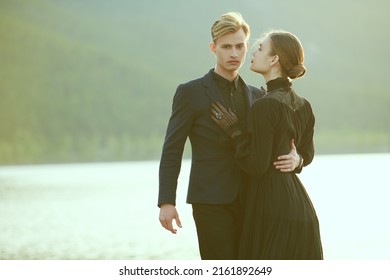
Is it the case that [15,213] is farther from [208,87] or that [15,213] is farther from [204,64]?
[204,64]

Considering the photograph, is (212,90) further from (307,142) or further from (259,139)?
(307,142)

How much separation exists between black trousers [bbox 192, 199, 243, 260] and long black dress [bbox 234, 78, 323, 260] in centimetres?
6

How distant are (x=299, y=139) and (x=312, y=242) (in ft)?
1.35

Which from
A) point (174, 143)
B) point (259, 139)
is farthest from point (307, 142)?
point (174, 143)

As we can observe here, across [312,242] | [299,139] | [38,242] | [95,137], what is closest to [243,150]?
[299,139]

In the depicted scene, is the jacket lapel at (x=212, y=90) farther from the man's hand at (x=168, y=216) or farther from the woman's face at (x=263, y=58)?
the man's hand at (x=168, y=216)

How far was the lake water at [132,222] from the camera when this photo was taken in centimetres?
900

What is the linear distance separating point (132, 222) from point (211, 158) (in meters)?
11.5

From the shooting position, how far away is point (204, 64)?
62.0m

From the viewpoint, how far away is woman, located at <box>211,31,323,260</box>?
2963mm

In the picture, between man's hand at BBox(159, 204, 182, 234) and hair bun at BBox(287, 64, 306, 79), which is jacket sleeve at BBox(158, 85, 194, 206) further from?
hair bun at BBox(287, 64, 306, 79)

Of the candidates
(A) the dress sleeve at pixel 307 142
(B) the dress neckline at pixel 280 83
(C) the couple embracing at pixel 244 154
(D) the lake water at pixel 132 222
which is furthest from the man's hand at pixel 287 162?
(D) the lake water at pixel 132 222

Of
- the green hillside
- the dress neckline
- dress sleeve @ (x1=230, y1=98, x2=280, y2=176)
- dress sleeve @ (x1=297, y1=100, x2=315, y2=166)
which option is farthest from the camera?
the green hillside

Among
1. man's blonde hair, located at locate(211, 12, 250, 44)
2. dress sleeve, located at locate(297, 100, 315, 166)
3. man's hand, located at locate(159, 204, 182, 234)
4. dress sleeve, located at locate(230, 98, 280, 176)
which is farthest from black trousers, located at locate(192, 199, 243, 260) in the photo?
man's blonde hair, located at locate(211, 12, 250, 44)
